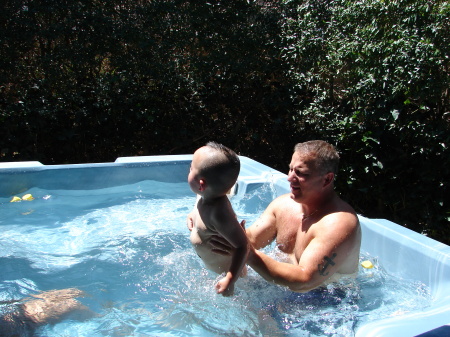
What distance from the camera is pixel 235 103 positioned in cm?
705

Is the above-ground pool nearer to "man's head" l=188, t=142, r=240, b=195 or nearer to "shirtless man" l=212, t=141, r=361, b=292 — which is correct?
"shirtless man" l=212, t=141, r=361, b=292

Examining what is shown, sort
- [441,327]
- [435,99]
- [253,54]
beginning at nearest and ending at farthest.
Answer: [441,327] < [435,99] < [253,54]

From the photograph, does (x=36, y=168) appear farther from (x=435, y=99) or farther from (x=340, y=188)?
(x=435, y=99)

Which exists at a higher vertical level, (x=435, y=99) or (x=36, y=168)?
(x=435, y=99)

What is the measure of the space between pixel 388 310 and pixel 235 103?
15.8 ft

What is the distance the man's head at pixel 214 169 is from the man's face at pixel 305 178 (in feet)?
1.21

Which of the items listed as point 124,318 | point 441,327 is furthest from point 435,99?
point 124,318

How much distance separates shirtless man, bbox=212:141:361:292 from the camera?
2.29 m

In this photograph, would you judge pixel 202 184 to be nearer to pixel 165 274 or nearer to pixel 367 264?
pixel 165 274

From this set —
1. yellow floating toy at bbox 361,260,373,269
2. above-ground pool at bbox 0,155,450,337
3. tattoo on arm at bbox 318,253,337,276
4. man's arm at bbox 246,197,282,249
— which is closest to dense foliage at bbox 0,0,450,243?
above-ground pool at bbox 0,155,450,337

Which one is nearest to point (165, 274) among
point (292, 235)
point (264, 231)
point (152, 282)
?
point (152, 282)

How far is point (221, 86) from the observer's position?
697cm

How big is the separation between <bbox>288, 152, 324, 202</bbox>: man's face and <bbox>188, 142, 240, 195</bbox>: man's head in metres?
0.37

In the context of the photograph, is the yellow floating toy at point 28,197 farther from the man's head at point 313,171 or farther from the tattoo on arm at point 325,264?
the tattoo on arm at point 325,264
